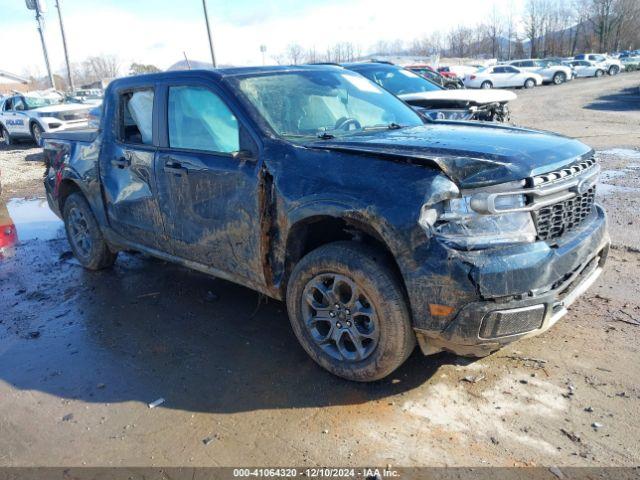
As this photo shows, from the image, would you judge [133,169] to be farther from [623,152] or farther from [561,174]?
[623,152]

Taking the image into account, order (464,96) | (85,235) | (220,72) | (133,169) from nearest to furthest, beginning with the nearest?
(220,72)
(133,169)
(85,235)
(464,96)

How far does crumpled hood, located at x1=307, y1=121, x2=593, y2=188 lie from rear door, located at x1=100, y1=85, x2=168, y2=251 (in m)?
1.72

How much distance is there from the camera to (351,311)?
3.09 m

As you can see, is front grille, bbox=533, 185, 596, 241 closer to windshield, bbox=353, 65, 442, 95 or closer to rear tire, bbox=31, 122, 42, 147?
windshield, bbox=353, 65, 442, 95

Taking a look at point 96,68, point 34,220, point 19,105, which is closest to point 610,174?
point 34,220

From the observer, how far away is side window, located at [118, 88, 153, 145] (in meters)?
4.35

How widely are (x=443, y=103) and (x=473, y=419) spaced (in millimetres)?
7139

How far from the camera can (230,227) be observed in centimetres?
362

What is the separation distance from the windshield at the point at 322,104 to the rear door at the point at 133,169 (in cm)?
109

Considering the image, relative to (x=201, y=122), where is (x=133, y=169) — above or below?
below

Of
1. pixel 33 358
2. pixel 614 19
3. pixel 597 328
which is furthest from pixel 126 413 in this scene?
pixel 614 19

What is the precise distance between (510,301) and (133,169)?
10.6 feet

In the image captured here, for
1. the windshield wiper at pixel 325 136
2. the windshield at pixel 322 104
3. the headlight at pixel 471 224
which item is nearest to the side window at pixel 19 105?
the windshield at pixel 322 104

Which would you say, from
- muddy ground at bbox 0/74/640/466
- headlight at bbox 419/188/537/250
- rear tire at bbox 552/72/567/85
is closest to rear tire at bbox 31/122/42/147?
muddy ground at bbox 0/74/640/466
